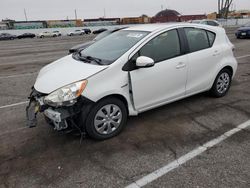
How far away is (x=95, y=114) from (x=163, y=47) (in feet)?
5.50

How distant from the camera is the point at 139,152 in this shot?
325cm

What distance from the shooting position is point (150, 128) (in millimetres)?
3926

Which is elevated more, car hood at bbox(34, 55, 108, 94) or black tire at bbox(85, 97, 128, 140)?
car hood at bbox(34, 55, 108, 94)

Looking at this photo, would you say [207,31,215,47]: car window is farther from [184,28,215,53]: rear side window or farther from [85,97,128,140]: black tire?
[85,97,128,140]: black tire

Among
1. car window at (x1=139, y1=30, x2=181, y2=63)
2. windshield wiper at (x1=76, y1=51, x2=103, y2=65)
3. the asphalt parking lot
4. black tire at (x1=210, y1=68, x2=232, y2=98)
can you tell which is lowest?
the asphalt parking lot

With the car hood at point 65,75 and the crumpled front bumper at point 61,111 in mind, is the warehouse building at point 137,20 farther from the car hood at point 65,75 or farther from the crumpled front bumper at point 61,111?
the crumpled front bumper at point 61,111

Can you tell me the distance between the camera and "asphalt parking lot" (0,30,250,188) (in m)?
2.73

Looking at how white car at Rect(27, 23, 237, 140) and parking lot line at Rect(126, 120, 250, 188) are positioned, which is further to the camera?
white car at Rect(27, 23, 237, 140)

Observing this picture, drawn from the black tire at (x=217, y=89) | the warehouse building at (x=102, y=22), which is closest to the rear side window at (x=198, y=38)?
the black tire at (x=217, y=89)

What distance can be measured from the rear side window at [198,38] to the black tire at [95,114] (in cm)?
179

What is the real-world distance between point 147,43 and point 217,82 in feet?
6.80

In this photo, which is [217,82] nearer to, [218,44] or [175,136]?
[218,44]

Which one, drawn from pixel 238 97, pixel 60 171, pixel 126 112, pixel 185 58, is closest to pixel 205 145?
pixel 126 112

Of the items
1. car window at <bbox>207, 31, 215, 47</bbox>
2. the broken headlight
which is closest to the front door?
the broken headlight
